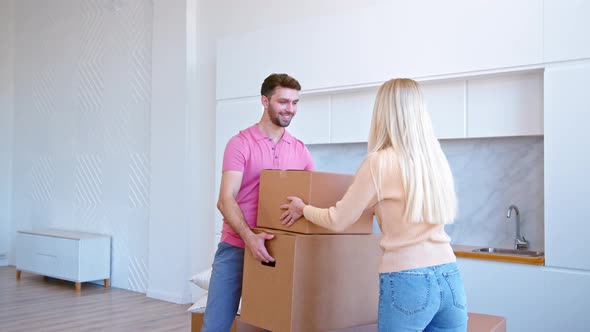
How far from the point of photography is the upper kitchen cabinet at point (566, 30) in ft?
10.2

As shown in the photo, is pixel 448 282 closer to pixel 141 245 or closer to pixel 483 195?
pixel 483 195

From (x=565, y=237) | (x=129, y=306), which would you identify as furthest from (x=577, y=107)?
(x=129, y=306)

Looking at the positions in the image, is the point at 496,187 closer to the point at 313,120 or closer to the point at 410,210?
the point at 313,120

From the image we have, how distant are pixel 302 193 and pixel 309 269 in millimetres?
258

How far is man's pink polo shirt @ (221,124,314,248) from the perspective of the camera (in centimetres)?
232

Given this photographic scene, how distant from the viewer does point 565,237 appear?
10.3ft

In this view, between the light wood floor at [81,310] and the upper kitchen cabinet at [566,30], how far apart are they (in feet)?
10.6

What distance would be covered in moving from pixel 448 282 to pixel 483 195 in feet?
7.63

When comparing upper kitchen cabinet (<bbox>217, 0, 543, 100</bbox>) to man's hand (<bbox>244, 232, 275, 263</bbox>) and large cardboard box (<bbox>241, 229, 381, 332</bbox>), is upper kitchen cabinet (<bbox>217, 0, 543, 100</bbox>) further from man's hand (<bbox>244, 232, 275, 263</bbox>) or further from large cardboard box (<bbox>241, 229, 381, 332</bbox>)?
man's hand (<bbox>244, 232, 275, 263</bbox>)

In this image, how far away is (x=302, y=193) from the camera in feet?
6.59

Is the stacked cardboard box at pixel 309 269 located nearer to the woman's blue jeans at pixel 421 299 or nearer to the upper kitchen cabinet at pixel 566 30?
the woman's blue jeans at pixel 421 299

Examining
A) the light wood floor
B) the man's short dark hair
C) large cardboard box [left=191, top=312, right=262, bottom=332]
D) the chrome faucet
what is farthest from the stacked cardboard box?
the light wood floor

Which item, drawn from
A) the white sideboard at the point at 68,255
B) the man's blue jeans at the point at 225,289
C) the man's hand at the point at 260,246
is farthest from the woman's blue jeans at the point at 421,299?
the white sideboard at the point at 68,255

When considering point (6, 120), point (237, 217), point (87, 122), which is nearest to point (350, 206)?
point (237, 217)
